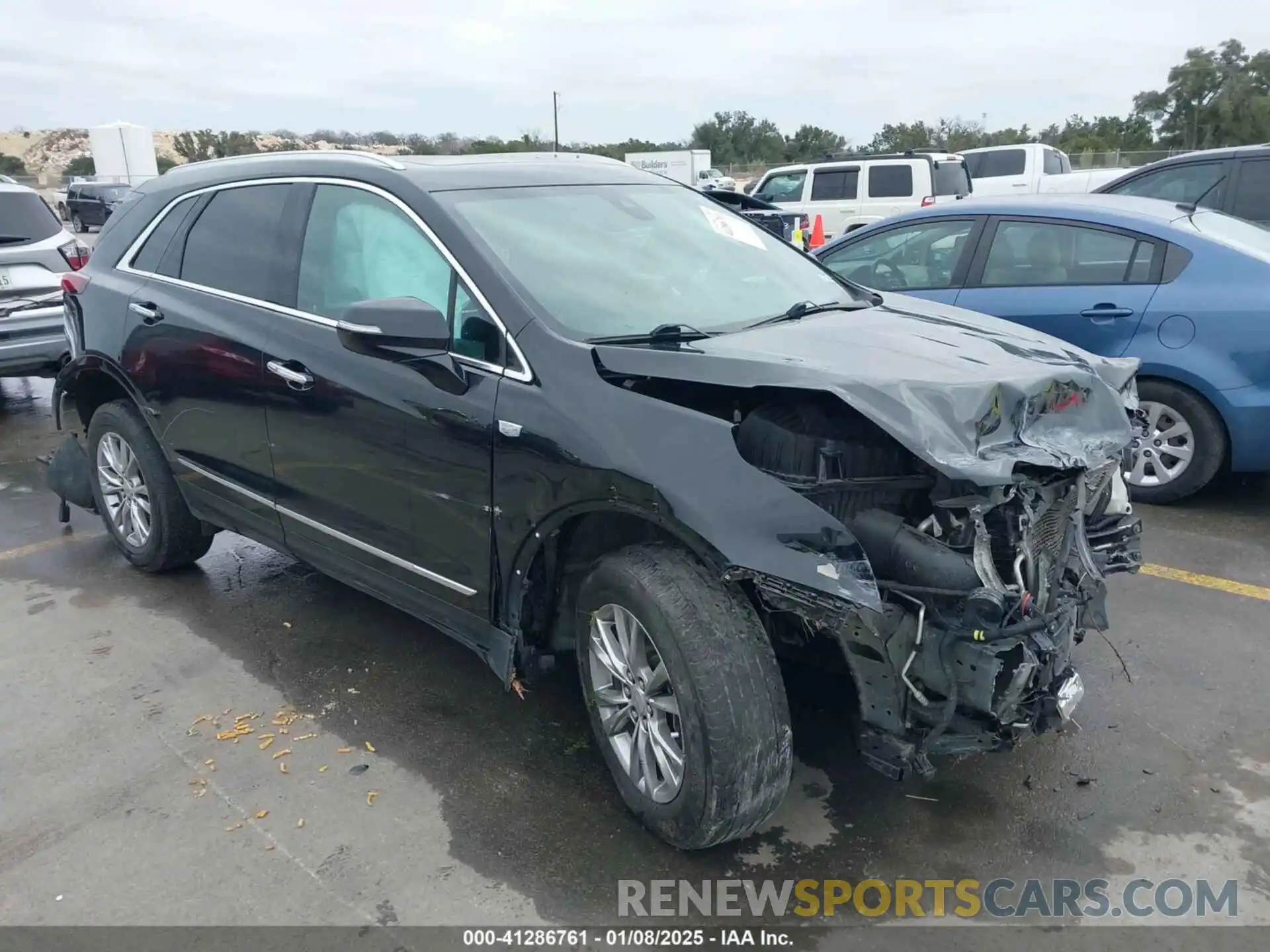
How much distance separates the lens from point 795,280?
385 centimetres

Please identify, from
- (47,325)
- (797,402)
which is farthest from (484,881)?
(47,325)

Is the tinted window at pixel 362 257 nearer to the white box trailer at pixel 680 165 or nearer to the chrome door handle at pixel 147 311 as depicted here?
the chrome door handle at pixel 147 311

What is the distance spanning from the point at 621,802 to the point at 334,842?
0.87 metres

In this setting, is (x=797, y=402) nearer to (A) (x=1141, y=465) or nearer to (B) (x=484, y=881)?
(B) (x=484, y=881)

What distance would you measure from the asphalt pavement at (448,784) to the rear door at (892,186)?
12.0 metres

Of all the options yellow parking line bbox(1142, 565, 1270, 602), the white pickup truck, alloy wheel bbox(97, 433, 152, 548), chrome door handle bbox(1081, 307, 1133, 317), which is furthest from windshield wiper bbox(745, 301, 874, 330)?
the white pickup truck

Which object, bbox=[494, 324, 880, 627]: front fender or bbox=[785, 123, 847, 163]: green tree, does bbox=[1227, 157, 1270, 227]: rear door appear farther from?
bbox=[785, 123, 847, 163]: green tree

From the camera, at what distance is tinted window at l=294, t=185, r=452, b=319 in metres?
3.21

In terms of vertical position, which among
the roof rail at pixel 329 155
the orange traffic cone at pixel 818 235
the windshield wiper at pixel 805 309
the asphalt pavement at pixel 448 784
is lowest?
the asphalt pavement at pixel 448 784

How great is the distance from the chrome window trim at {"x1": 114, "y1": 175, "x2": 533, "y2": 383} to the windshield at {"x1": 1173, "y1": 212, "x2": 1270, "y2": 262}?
13.9 ft

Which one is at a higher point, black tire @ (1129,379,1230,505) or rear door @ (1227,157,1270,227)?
rear door @ (1227,157,1270,227)

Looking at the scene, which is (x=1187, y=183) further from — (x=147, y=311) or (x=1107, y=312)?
(x=147, y=311)

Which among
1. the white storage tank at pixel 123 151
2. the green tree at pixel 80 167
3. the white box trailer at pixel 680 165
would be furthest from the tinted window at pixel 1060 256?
the green tree at pixel 80 167

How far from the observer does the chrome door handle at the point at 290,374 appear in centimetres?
349
